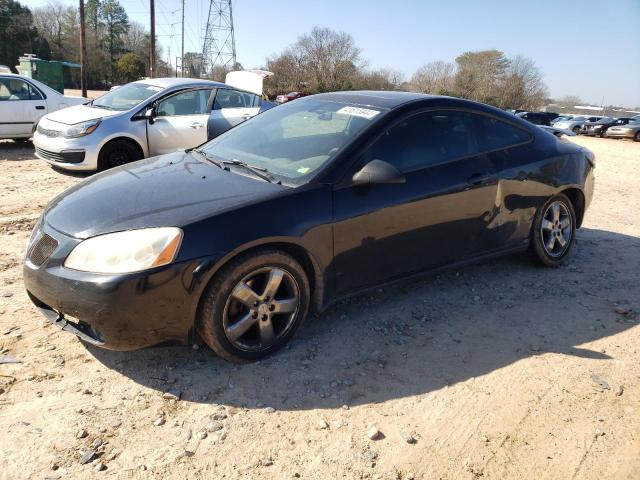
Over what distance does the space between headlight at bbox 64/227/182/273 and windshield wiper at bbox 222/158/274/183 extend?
0.78 metres

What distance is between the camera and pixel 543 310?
395 centimetres

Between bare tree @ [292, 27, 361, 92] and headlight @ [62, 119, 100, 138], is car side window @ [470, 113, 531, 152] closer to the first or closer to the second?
headlight @ [62, 119, 100, 138]

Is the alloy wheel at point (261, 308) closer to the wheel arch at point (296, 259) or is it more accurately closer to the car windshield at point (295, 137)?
the wheel arch at point (296, 259)

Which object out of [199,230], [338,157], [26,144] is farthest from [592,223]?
[26,144]

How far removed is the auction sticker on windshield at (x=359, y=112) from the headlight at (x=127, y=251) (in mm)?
1639

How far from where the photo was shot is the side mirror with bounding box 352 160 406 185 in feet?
10.4

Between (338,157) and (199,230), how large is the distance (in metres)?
1.06

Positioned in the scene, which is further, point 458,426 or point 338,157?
point 338,157

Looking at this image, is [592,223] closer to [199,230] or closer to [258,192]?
[258,192]

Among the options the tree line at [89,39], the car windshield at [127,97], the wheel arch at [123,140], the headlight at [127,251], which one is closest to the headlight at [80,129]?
the wheel arch at [123,140]

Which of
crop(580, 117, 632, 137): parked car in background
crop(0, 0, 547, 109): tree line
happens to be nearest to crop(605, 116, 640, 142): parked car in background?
crop(580, 117, 632, 137): parked car in background

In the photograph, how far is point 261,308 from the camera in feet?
9.75

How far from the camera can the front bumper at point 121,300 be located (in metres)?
2.54

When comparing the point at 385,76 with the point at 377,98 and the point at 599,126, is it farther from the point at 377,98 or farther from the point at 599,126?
the point at 377,98
